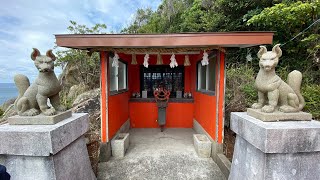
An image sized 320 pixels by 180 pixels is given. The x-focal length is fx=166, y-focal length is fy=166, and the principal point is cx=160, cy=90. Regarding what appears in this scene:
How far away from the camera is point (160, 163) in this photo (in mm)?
4109

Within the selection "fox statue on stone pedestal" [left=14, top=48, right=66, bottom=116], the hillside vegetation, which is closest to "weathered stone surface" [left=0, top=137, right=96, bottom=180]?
"fox statue on stone pedestal" [left=14, top=48, right=66, bottom=116]

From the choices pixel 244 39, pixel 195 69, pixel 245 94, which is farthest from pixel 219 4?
pixel 244 39

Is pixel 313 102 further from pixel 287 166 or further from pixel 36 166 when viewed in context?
pixel 36 166

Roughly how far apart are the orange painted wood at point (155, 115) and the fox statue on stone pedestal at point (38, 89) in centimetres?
459

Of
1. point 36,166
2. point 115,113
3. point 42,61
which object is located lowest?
point 36,166

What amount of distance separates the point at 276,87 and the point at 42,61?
3371 mm

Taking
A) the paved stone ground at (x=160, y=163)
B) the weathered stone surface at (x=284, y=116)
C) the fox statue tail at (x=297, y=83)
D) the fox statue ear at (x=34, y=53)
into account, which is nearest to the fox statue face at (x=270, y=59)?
the fox statue tail at (x=297, y=83)

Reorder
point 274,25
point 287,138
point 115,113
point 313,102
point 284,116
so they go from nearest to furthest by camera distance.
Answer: point 287,138
point 284,116
point 313,102
point 115,113
point 274,25

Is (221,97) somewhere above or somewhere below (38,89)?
below

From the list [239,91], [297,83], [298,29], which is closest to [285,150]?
[297,83]

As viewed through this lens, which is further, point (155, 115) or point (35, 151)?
point (155, 115)

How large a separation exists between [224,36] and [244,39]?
411mm

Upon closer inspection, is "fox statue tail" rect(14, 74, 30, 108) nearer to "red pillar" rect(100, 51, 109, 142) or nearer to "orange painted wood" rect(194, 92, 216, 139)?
"red pillar" rect(100, 51, 109, 142)

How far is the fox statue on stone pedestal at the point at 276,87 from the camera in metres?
2.32
